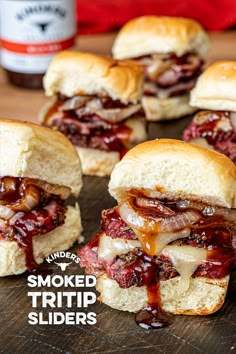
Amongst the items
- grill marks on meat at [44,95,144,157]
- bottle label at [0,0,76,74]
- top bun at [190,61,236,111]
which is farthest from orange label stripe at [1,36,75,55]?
top bun at [190,61,236,111]

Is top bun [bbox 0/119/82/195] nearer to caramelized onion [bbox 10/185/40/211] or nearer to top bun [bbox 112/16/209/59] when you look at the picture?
caramelized onion [bbox 10/185/40/211]

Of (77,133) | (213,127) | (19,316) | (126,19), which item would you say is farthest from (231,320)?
(126,19)

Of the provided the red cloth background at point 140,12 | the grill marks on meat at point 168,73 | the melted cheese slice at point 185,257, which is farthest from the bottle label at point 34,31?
the melted cheese slice at point 185,257

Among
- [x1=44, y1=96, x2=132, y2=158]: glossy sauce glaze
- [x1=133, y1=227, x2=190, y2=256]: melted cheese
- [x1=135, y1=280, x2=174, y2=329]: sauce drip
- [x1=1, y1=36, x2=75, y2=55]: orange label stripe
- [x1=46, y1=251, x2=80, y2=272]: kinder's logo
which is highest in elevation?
[x1=133, y1=227, x2=190, y2=256]: melted cheese

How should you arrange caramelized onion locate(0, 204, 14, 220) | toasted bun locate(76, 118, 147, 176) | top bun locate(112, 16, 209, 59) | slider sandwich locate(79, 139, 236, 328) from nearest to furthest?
1. slider sandwich locate(79, 139, 236, 328)
2. caramelized onion locate(0, 204, 14, 220)
3. toasted bun locate(76, 118, 147, 176)
4. top bun locate(112, 16, 209, 59)

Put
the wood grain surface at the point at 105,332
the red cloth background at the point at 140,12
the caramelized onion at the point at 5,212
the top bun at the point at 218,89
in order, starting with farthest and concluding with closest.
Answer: the red cloth background at the point at 140,12, the top bun at the point at 218,89, the caramelized onion at the point at 5,212, the wood grain surface at the point at 105,332

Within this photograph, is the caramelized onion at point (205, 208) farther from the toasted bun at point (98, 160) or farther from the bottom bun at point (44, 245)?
the toasted bun at point (98, 160)
